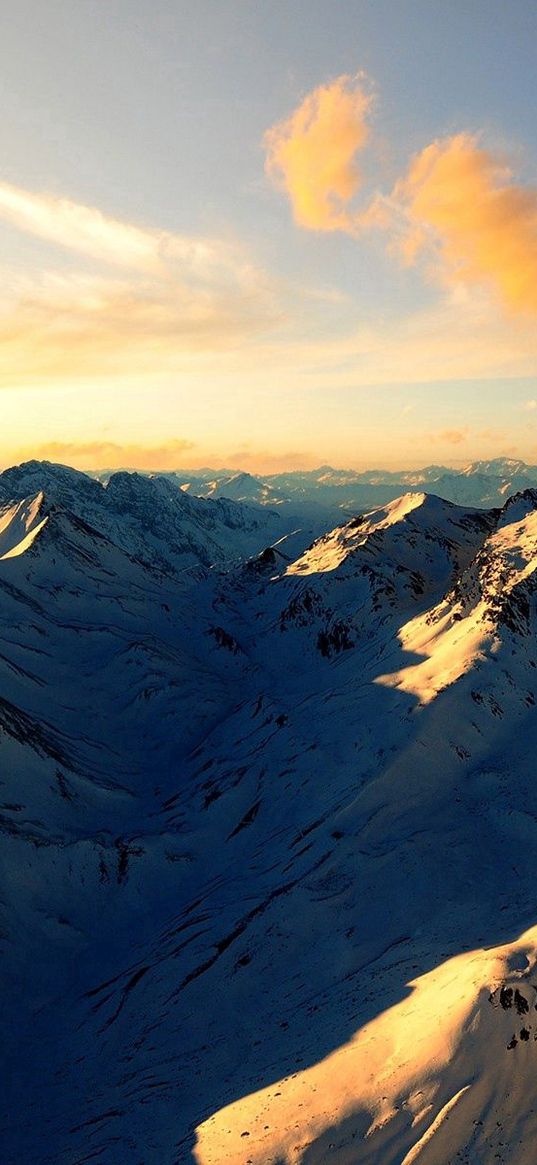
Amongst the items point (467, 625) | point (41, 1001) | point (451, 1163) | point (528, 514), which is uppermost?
point (528, 514)

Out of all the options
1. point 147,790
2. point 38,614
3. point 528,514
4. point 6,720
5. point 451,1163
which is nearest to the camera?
point 451,1163

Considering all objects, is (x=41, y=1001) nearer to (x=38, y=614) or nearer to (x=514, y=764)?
(x=514, y=764)

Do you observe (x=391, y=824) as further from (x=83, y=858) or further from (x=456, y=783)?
(x=83, y=858)

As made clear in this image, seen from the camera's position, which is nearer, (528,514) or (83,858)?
(83,858)

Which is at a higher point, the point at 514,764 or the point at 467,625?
the point at 467,625

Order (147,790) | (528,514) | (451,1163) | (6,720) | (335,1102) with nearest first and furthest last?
(451,1163) < (335,1102) < (6,720) < (147,790) < (528,514)

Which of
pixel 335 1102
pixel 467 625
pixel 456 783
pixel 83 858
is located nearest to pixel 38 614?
pixel 83 858
